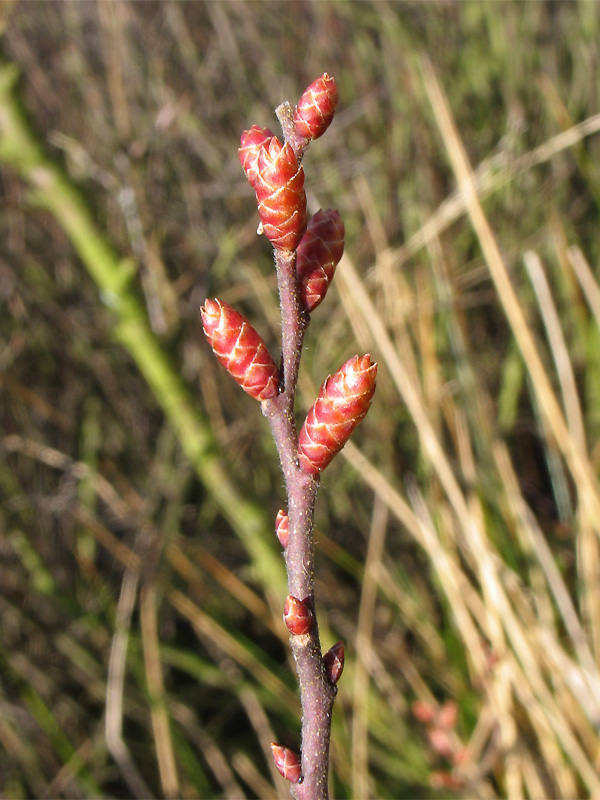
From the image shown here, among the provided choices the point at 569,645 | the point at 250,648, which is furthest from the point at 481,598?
the point at 250,648

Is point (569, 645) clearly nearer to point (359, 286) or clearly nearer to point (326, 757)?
point (359, 286)

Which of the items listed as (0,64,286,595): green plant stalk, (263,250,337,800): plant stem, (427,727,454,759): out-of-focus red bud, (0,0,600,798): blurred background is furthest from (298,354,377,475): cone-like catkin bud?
(427,727,454,759): out-of-focus red bud

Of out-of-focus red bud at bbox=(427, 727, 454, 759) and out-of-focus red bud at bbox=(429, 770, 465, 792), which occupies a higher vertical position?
out-of-focus red bud at bbox=(427, 727, 454, 759)

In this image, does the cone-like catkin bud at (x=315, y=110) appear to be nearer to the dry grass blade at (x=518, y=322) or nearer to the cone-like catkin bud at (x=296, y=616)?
the cone-like catkin bud at (x=296, y=616)

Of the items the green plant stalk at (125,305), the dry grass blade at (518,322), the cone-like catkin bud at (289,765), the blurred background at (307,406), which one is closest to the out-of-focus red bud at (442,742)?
the blurred background at (307,406)

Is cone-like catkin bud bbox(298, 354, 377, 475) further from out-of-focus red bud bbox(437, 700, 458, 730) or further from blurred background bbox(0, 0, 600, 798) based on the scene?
→ out-of-focus red bud bbox(437, 700, 458, 730)

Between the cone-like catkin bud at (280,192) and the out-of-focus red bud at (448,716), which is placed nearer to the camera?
the cone-like catkin bud at (280,192)

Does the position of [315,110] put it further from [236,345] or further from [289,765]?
[289,765]
